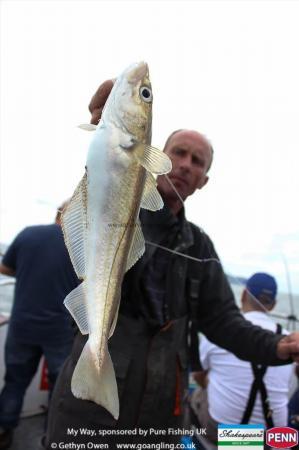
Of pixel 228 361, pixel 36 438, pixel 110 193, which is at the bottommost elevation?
pixel 36 438

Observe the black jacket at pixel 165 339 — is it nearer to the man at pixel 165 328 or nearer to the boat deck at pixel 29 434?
the man at pixel 165 328

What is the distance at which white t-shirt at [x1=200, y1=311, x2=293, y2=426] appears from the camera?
2977 millimetres

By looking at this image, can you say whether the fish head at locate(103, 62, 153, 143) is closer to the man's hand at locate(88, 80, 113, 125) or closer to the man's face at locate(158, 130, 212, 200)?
the man's hand at locate(88, 80, 113, 125)

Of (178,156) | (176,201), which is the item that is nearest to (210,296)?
(176,201)

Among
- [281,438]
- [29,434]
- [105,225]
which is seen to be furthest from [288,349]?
[29,434]

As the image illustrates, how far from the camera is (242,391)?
9.91 ft

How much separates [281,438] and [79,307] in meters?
1.38

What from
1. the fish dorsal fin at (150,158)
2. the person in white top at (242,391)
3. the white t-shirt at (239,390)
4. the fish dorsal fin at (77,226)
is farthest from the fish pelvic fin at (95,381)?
the white t-shirt at (239,390)

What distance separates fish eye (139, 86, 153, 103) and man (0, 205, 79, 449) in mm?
1339

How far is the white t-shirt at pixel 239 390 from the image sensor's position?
2.98 meters

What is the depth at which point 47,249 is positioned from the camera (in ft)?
8.05

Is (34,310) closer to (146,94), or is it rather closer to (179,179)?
(179,179)

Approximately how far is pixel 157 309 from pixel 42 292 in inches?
51.2

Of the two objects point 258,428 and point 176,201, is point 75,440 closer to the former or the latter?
point 258,428
